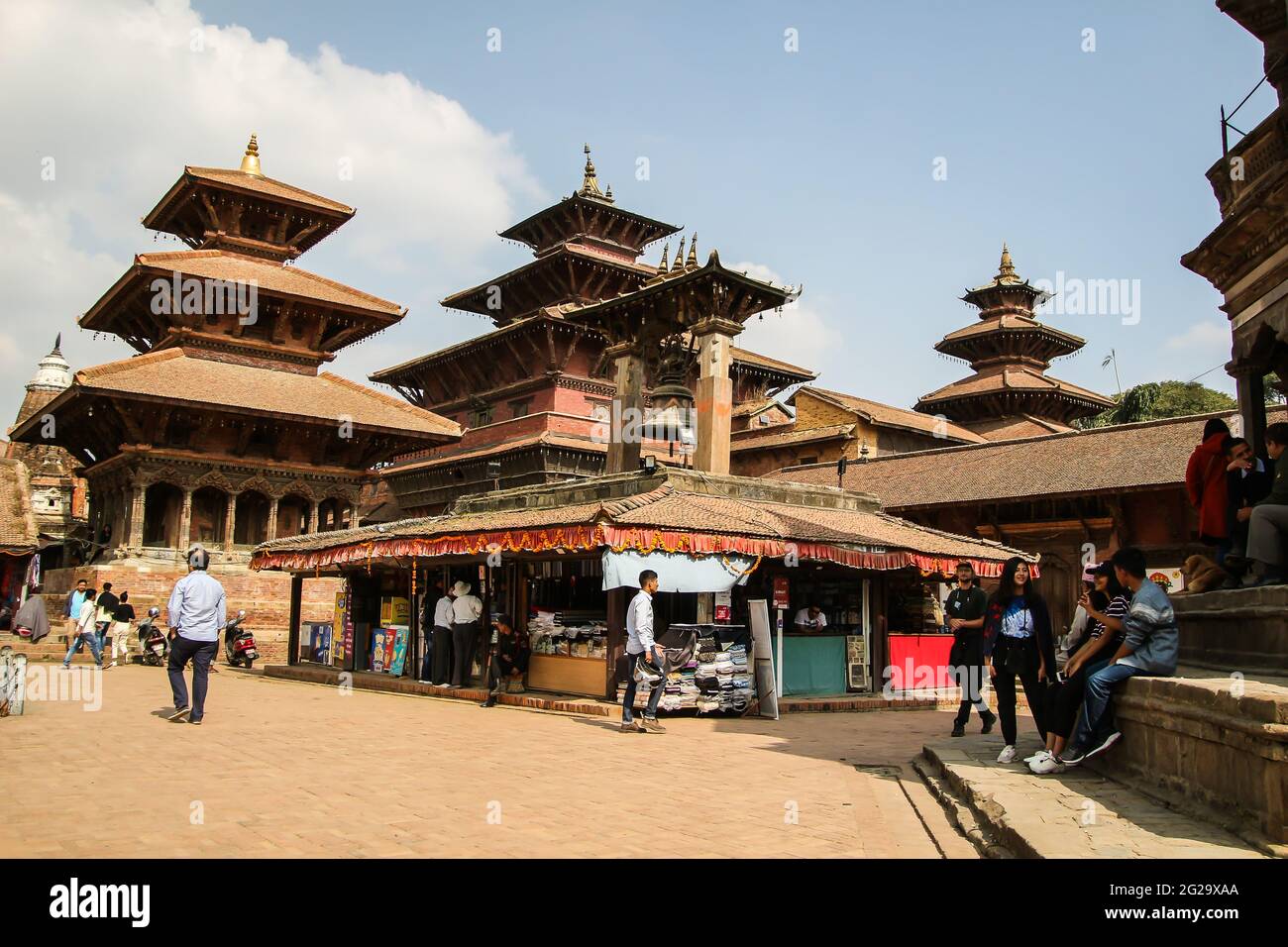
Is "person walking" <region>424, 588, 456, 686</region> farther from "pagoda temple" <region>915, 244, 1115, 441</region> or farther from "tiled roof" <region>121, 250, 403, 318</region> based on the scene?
"pagoda temple" <region>915, 244, 1115, 441</region>

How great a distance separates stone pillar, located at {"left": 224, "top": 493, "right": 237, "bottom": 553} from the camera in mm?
31250

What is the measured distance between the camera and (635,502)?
1488cm

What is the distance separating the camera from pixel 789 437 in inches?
1558

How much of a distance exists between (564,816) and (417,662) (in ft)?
40.6

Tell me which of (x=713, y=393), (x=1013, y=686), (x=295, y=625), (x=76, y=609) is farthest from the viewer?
(x=295, y=625)

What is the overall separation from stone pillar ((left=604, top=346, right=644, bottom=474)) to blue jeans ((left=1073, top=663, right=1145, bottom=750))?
38.5 ft

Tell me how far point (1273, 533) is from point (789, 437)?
31766 mm

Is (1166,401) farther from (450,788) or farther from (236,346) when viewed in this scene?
(450,788)

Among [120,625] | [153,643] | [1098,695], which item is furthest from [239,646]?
[1098,695]

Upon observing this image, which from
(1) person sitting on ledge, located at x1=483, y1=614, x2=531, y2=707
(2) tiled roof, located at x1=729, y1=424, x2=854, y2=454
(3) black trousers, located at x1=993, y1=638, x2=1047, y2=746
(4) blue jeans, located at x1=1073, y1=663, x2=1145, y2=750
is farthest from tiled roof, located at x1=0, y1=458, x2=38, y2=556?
(4) blue jeans, located at x1=1073, y1=663, x2=1145, y2=750

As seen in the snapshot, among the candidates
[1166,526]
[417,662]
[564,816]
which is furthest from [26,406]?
[564,816]

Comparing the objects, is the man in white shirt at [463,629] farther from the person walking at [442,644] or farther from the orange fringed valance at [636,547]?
the orange fringed valance at [636,547]

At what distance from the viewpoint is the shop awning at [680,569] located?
1392 cm

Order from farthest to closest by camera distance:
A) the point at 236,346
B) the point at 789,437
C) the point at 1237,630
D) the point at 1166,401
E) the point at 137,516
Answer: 1. the point at 1166,401
2. the point at 789,437
3. the point at 236,346
4. the point at 137,516
5. the point at 1237,630
